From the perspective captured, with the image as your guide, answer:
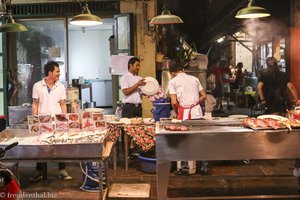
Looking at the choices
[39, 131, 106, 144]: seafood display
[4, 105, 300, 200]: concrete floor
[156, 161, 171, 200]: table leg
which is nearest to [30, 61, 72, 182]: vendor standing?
[4, 105, 300, 200]: concrete floor

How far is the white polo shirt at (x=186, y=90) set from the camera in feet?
25.5

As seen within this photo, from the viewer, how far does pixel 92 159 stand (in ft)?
18.2

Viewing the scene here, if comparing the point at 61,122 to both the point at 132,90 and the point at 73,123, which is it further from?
the point at 132,90

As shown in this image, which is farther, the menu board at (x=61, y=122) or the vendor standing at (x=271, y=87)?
the vendor standing at (x=271, y=87)

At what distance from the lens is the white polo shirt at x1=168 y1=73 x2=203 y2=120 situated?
7.78 meters

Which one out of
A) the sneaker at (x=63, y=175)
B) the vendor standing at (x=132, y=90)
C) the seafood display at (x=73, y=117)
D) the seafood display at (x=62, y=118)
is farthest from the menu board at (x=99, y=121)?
the vendor standing at (x=132, y=90)

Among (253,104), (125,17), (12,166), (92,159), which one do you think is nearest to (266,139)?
(92,159)

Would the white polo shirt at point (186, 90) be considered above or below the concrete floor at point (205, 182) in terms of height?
above

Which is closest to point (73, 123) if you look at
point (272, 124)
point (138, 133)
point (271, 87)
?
point (138, 133)

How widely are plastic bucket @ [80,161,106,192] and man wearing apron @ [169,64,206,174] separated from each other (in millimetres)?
1863

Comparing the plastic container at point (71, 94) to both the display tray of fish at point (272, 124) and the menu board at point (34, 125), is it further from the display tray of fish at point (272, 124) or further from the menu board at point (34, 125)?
the display tray of fish at point (272, 124)

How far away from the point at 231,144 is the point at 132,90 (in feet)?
10.8

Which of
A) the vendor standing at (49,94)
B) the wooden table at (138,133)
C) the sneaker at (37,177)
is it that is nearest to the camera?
the vendor standing at (49,94)

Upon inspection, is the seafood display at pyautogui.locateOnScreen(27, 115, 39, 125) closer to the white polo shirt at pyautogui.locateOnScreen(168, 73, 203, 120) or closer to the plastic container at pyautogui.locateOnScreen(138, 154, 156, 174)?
the plastic container at pyautogui.locateOnScreen(138, 154, 156, 174)
